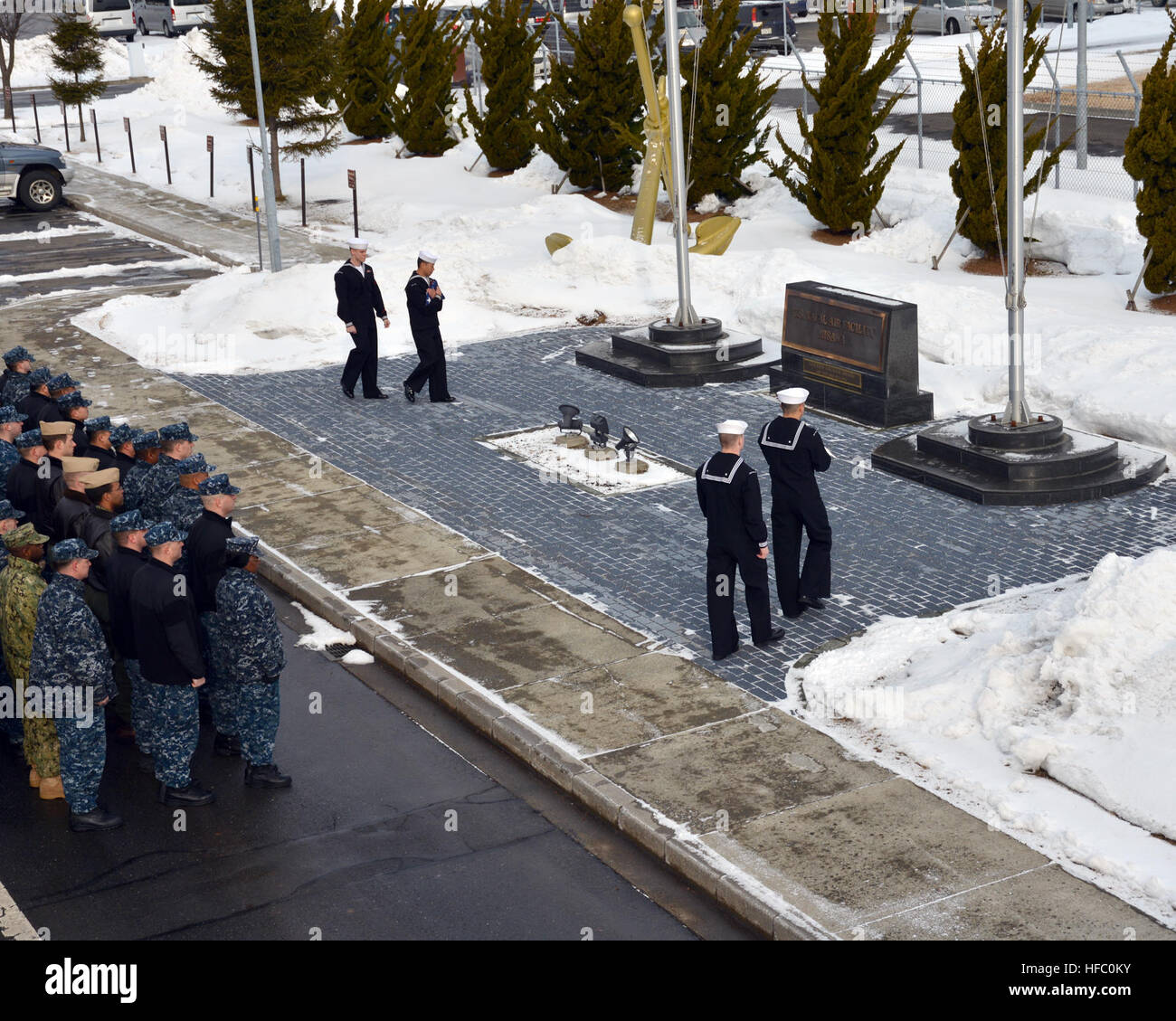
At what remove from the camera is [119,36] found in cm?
5825

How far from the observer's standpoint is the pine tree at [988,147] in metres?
21.2

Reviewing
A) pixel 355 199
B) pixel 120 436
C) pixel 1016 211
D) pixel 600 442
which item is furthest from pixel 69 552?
pixel 355 199

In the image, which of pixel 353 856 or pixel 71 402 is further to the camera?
pixel 71 402

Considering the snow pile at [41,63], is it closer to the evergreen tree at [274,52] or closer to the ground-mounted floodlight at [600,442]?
the evergreen tree at [274,52]

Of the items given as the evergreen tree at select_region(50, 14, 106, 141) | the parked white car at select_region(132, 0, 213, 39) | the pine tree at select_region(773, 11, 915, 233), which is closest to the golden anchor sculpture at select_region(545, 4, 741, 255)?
the pine tree at select_region(773, 11, 915, 233)

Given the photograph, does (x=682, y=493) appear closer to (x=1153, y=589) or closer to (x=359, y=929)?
(x=1153, y=589)

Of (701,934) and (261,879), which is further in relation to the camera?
(261,879)

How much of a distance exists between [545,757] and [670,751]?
772mm

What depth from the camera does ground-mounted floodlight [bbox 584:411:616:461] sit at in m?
15.0

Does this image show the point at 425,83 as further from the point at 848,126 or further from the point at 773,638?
the point at 773,638

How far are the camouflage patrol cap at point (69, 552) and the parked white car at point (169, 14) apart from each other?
5243cm

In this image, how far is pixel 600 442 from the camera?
15000 mm

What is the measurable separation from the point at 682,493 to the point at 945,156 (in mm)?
16749

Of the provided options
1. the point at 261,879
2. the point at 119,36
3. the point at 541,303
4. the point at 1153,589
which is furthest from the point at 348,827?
the point at 119,36
